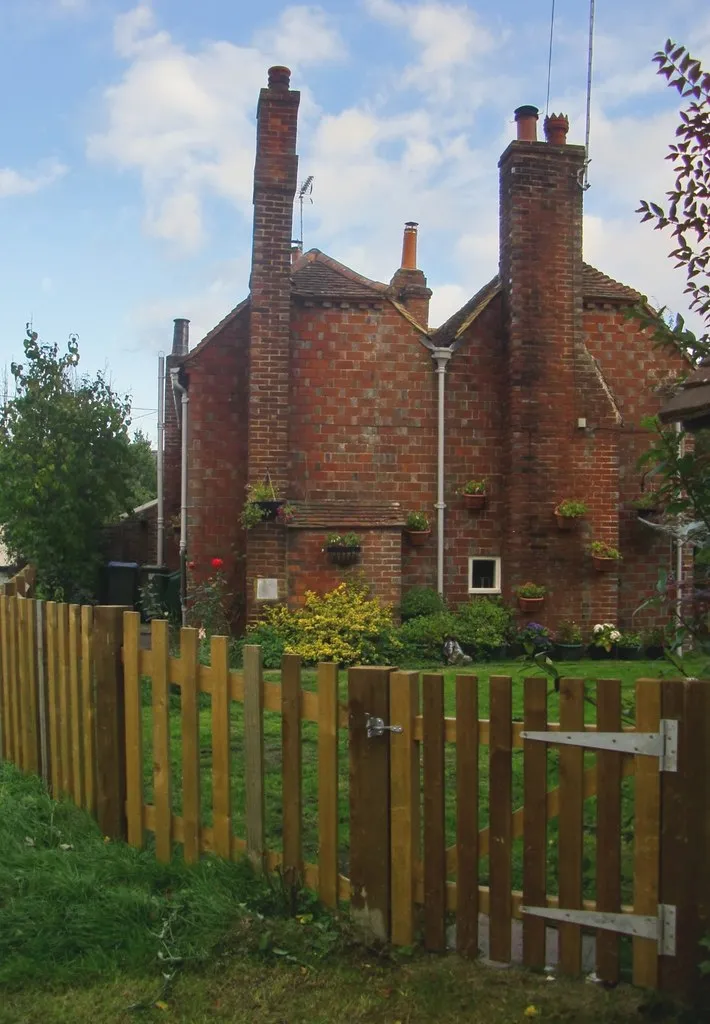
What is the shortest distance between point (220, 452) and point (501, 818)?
9.94 meters

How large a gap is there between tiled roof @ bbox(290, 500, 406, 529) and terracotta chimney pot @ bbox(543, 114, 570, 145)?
5.86 metres

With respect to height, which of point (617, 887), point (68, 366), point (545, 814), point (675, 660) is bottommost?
point (617, 887)

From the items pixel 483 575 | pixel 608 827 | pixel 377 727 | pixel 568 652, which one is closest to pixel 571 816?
pixel 608 827

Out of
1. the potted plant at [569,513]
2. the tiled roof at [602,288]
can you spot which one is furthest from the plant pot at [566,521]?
the tiled roof at [602,288]

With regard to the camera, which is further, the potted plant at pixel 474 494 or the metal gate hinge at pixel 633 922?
the potted plant at pixel 474 494

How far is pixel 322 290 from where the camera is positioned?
42.2 ft

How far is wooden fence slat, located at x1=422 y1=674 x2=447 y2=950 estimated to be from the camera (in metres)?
3.46

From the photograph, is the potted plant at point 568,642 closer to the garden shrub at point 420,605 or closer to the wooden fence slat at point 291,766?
the garden shrub at point 420,605

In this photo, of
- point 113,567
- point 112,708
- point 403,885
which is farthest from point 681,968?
point 113,567

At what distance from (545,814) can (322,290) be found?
10503mm

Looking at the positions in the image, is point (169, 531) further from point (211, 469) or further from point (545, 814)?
point (545, 814)

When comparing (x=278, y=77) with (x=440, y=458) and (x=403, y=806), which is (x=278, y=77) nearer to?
(x=440, y=458)

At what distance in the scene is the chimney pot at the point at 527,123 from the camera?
1302cm

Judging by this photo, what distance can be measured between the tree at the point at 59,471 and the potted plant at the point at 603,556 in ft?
26.5
